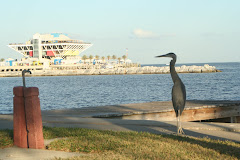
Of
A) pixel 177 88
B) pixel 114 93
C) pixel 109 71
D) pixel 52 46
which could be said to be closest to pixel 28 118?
pixel 177 88

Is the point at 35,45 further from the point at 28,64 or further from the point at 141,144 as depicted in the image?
the point at 141,144

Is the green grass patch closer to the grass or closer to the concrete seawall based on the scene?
the grass

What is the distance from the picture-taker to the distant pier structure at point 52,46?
130375 millimetres

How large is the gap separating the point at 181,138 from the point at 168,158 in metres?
2.04

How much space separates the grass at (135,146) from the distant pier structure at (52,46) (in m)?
124

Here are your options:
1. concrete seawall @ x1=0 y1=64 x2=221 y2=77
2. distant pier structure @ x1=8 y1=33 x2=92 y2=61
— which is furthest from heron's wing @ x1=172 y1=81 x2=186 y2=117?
distant pier structure @ x1=8 y1=33 x2=92 y2=61

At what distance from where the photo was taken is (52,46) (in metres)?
132

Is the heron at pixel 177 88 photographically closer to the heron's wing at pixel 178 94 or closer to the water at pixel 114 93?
the heron's wing at pixel 178 94

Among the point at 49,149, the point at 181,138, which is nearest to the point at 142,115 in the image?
the point at 181,138

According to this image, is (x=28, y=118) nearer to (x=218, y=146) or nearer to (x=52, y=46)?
(x=218, y=146)

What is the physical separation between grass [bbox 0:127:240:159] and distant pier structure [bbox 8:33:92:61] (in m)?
124

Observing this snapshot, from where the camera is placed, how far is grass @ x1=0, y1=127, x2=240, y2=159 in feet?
21.2

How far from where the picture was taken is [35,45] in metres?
131

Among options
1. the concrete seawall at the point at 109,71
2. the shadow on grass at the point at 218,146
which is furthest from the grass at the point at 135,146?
the concrete seawall at the point at 109,71
